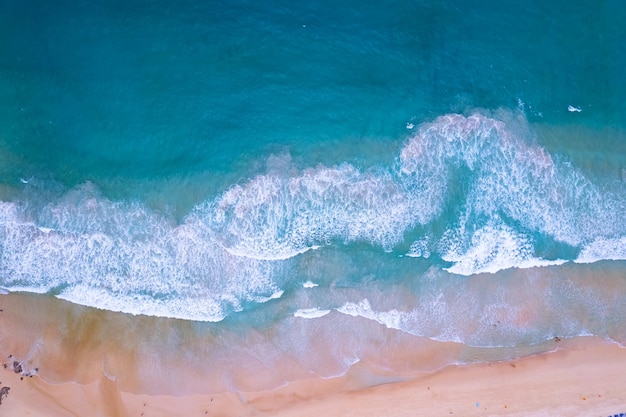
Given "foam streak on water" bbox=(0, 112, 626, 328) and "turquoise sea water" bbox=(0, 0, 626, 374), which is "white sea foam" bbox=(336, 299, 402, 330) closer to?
"turquoise sea water" bbox=(0, 0, 626, 374)

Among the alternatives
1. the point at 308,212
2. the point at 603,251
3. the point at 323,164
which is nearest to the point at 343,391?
the point at 308,212

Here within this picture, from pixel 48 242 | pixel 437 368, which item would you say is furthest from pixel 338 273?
pixel 48 242

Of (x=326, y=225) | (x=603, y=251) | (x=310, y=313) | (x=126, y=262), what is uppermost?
(x=326, y=225)

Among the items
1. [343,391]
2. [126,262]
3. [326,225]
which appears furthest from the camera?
[326,225]

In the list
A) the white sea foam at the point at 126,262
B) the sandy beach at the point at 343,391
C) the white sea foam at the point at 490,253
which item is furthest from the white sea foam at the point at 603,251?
the white sea foam at the point at 126,262

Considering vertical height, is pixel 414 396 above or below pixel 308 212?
below

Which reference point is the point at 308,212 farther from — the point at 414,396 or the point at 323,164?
the point at 414,396

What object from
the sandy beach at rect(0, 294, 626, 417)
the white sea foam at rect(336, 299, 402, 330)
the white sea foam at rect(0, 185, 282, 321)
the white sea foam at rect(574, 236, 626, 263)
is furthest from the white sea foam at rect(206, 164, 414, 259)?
the white sea foam at rect(574, 236, 626, 263)
